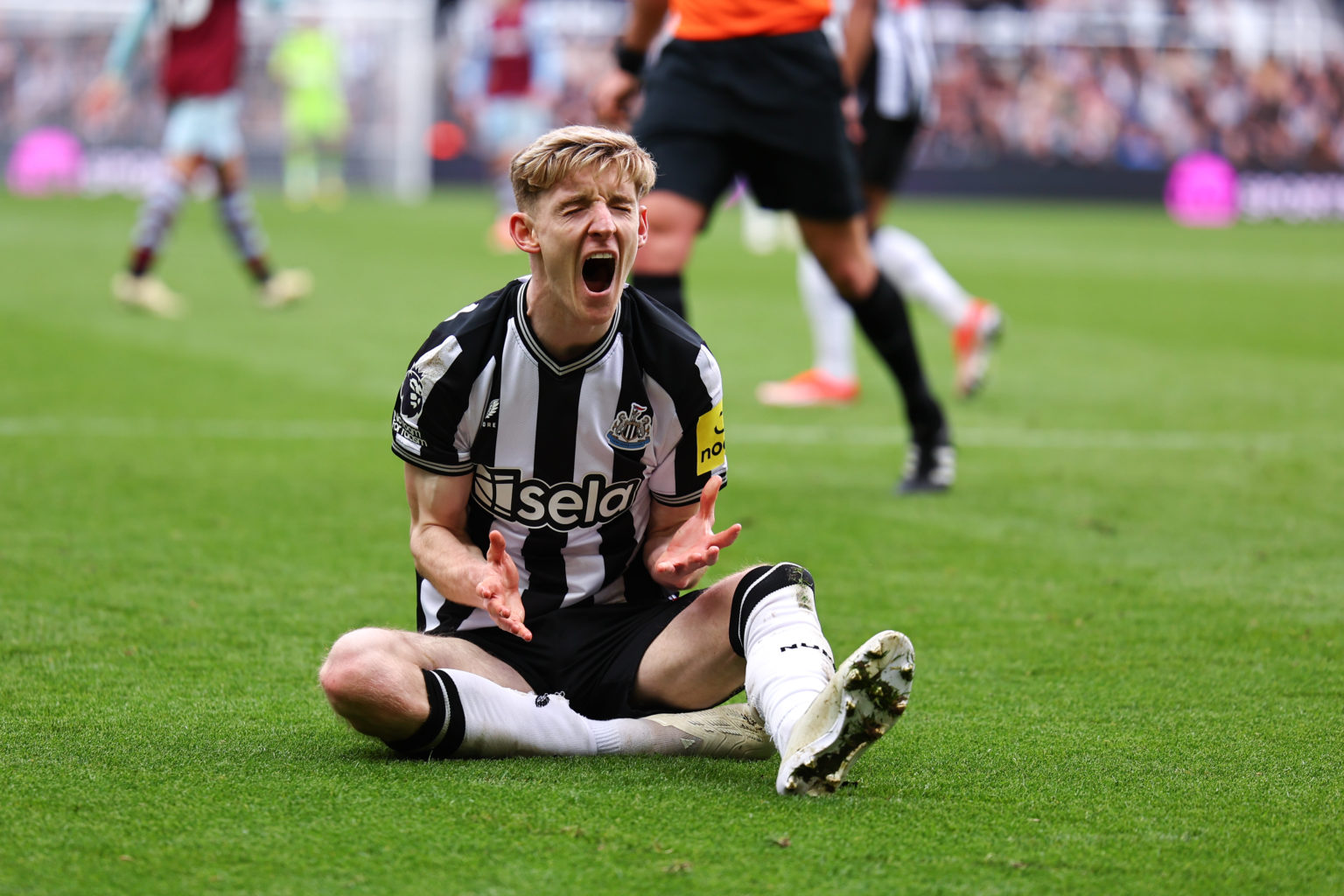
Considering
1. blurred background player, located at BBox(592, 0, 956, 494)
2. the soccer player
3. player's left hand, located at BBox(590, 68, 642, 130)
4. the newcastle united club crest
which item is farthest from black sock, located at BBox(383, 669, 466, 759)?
player's left hand, located at BBox(590, 68, 642, 130)

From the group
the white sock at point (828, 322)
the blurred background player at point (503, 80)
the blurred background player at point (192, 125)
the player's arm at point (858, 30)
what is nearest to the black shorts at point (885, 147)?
the white sock at point (828, 322)

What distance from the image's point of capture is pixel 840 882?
88.0 inches

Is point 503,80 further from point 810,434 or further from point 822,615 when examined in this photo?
point 822,615

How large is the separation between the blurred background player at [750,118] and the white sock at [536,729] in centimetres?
212

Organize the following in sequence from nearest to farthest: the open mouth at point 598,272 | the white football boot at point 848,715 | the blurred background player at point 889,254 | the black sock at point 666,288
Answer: the white football boot at point 848,715, the open mouth at point 598,272, the black sock at point 666,288, the blurred background player at point 889,254

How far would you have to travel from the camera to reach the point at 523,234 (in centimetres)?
281

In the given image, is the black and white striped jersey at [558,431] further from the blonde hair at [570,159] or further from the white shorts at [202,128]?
the white shorts at [202,128]

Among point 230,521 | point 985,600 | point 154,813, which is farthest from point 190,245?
point 154,813

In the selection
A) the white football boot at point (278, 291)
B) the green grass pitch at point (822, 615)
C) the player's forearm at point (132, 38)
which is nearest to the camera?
the green grass pitch at point (822, 615)

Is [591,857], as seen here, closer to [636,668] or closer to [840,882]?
[840,882]

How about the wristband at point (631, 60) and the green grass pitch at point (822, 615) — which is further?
the wristband at point (631, 60)

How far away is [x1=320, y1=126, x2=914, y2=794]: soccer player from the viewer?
2.72 meters

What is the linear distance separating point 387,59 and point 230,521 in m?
22.1

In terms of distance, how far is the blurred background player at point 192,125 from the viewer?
10.4 meters
